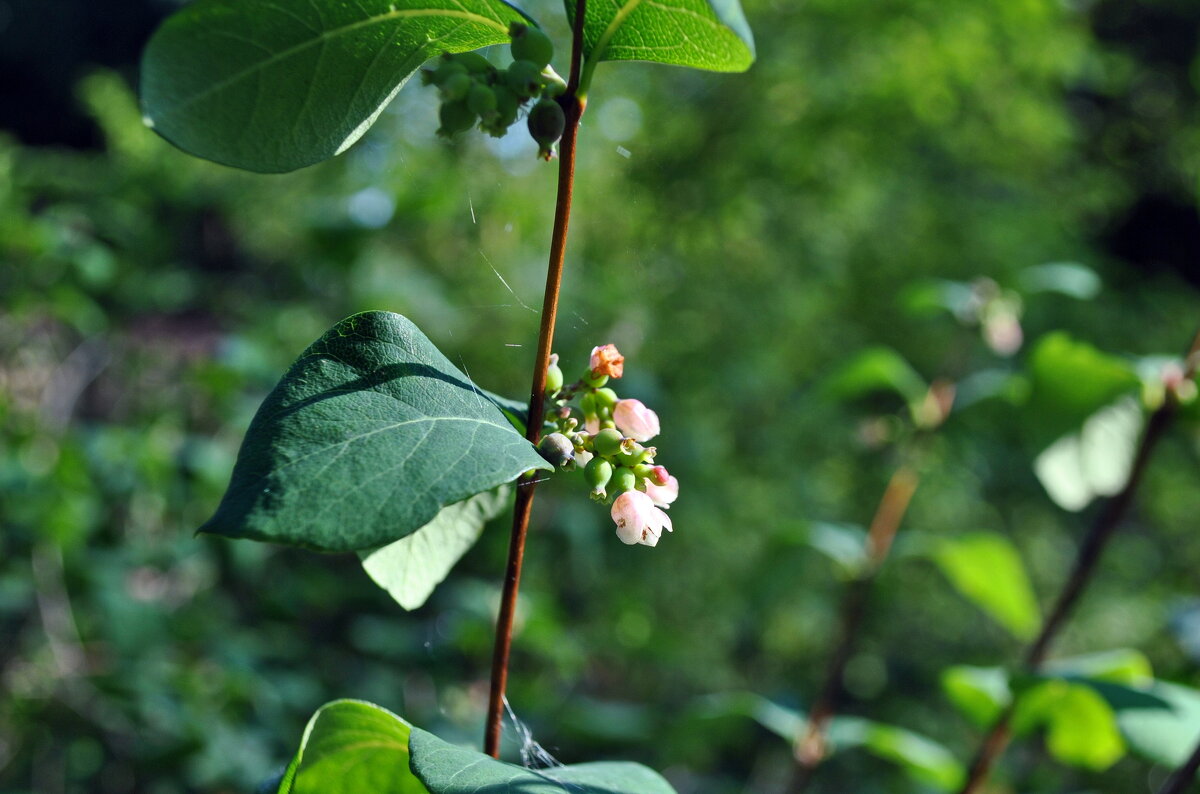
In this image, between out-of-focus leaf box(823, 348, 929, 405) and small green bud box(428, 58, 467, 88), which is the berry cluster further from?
out-of-focus leaf box(823, 348, 929, 405)

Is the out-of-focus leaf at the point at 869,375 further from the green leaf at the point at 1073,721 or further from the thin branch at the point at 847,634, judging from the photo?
the green leaf at the point at 1073,721

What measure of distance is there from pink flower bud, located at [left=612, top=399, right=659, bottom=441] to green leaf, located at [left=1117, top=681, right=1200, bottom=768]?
61cm

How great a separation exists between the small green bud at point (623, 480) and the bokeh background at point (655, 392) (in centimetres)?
66

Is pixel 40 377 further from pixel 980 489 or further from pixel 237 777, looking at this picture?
pixel 980 489

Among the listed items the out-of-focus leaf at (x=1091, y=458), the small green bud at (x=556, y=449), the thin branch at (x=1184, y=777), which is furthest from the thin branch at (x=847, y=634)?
the small green bud at (x=556, y=449)

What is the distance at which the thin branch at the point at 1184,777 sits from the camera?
604mm

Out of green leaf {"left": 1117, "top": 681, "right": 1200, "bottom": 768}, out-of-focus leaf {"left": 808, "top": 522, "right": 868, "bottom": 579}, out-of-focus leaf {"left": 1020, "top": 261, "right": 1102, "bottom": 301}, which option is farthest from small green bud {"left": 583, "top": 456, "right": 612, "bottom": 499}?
out-of-focus leaf {"left": 1020, "top": 261, "right": 1102, "bottom": 301}

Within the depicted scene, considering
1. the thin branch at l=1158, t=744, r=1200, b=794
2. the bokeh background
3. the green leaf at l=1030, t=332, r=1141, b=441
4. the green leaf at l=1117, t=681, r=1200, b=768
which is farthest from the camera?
the bokeh background

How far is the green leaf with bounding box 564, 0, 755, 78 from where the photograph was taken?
355mm

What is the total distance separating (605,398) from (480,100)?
0.15m

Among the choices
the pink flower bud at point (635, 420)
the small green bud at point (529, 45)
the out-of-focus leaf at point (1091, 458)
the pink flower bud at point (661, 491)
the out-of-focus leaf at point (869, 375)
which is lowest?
the out-of-focus leaf at point (869, 375)

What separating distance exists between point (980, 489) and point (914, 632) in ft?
2.39

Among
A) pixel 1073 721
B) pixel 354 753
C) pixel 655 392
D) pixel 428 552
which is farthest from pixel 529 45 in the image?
pixel 655 392

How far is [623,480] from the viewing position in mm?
399
